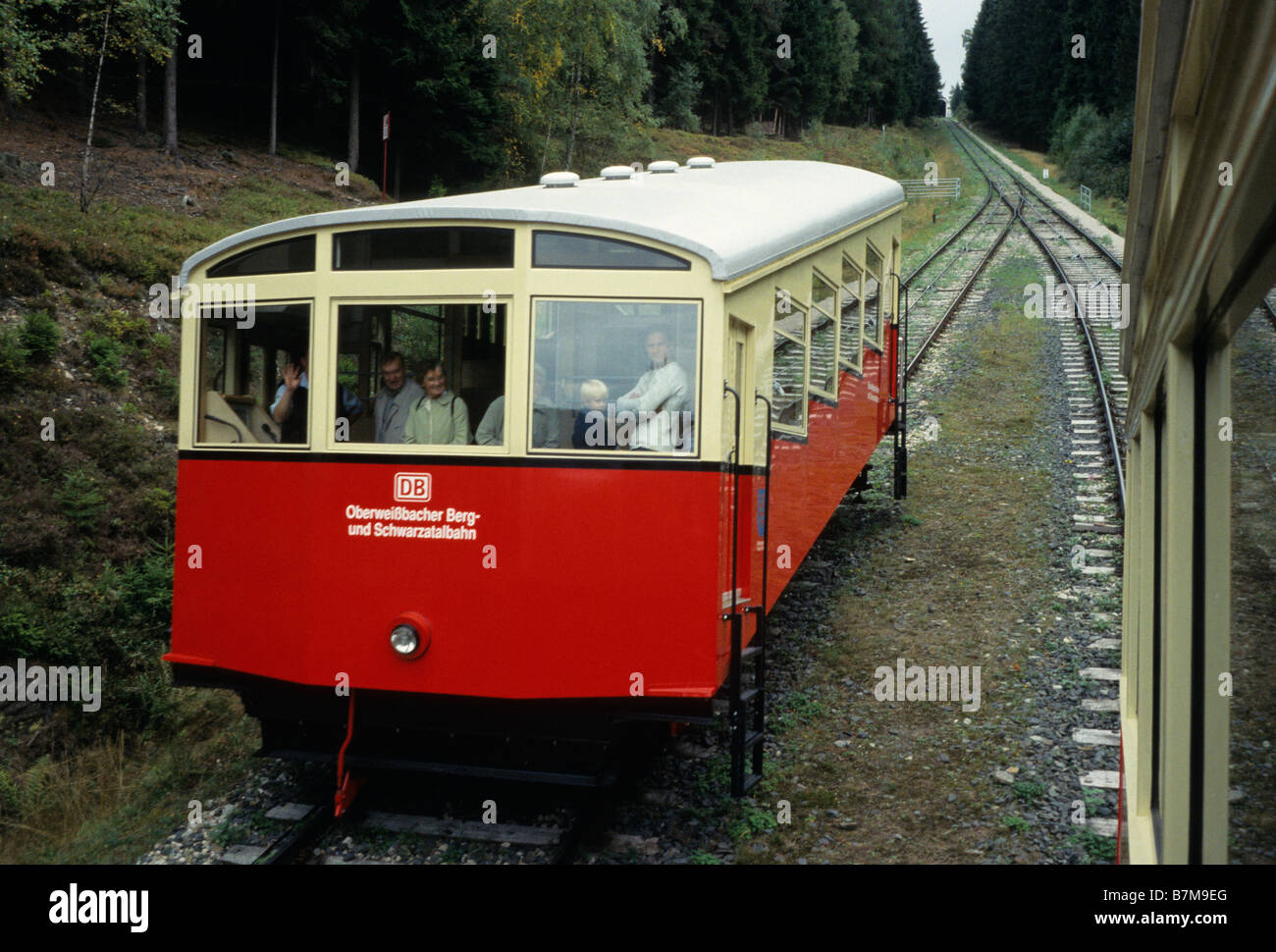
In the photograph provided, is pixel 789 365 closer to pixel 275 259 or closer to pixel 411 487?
pixel 411 487

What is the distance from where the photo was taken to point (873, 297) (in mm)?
9938

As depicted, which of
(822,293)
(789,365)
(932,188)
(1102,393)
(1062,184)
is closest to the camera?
(789,365)

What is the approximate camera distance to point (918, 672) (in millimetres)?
7570

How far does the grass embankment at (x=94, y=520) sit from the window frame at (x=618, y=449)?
3112mm

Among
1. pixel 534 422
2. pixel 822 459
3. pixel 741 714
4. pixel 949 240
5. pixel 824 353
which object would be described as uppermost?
pixel 949 240

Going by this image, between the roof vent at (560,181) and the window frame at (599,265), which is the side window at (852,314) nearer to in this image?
the roof vent at (560,181)

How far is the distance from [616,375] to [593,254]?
Result: 604 millimetres

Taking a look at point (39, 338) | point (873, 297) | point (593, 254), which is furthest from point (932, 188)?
point (593, 254)

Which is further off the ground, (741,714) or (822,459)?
(822,459)

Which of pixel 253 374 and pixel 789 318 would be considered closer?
pixel 253 374

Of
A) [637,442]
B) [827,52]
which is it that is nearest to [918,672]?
[637,442]

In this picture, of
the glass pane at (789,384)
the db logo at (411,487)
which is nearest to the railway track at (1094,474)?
the glass pane at (789,384)

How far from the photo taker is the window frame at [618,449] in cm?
501
